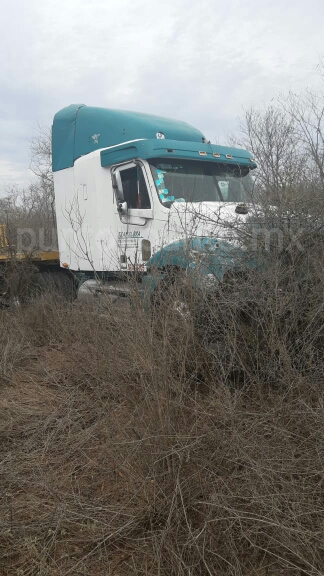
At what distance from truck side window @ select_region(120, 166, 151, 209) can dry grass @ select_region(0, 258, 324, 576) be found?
2.41 m

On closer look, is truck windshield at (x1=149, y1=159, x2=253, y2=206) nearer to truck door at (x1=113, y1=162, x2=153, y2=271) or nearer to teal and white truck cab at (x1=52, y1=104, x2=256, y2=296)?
teal and white truck cab at (x1=52, y1=104, x2=256, y2=296)

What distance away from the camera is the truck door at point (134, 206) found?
582 cm

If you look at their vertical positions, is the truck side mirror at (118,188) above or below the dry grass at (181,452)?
above

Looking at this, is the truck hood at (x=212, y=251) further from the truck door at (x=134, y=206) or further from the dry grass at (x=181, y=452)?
the truck door at (x=134, y=206)

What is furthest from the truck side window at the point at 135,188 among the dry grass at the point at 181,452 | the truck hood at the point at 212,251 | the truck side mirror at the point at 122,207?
the dry grass at the point at 181,452

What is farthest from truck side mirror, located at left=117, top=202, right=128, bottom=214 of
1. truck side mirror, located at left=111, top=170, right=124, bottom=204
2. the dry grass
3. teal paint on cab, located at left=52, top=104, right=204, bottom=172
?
the dry grass

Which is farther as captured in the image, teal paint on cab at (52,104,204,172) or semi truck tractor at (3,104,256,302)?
teal paint on cab at (52,104,204,172)

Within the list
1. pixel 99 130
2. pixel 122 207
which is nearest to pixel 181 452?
pixel 122 207

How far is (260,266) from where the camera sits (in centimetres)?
355

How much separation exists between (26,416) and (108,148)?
4113 millimetres

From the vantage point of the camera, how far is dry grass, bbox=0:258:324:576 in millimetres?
2076

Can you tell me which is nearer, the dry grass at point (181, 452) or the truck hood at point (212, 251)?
the dry grass at point (181, 452)

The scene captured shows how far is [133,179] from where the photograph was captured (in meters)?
6.02

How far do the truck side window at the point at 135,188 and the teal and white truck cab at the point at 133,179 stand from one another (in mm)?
13
